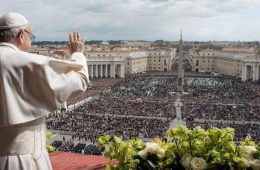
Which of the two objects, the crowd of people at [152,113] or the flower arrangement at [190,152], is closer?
the flower arrangement at [190,152]

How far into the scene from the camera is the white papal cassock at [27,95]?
9.02ft

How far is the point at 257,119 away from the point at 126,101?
1541 centimetres

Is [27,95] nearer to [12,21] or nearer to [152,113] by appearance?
[12,21]

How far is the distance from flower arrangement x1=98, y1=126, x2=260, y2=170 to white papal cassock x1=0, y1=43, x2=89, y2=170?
1.32 meters

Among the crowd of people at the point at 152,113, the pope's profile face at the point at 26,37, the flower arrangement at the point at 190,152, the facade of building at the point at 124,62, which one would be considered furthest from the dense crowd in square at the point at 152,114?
the facade of building at the point at 124,62

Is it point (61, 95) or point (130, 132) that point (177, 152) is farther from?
point (130, 132)

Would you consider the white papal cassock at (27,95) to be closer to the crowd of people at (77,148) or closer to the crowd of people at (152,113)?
the crowd of people at (77,148)

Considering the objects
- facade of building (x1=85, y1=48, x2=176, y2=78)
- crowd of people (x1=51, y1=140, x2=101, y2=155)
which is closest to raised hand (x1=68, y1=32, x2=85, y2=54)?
crowd of people (x1=51, y1=140, x2=101, y2=155)

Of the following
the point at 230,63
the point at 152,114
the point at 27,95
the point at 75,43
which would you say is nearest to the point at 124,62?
the point at 230,63

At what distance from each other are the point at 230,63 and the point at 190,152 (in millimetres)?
91618

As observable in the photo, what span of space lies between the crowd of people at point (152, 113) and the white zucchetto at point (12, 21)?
25176mm

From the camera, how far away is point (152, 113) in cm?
3875

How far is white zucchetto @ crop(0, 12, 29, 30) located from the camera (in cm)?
289

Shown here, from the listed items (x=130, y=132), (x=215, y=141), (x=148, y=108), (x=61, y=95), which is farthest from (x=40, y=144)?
(x=148, y=108)
